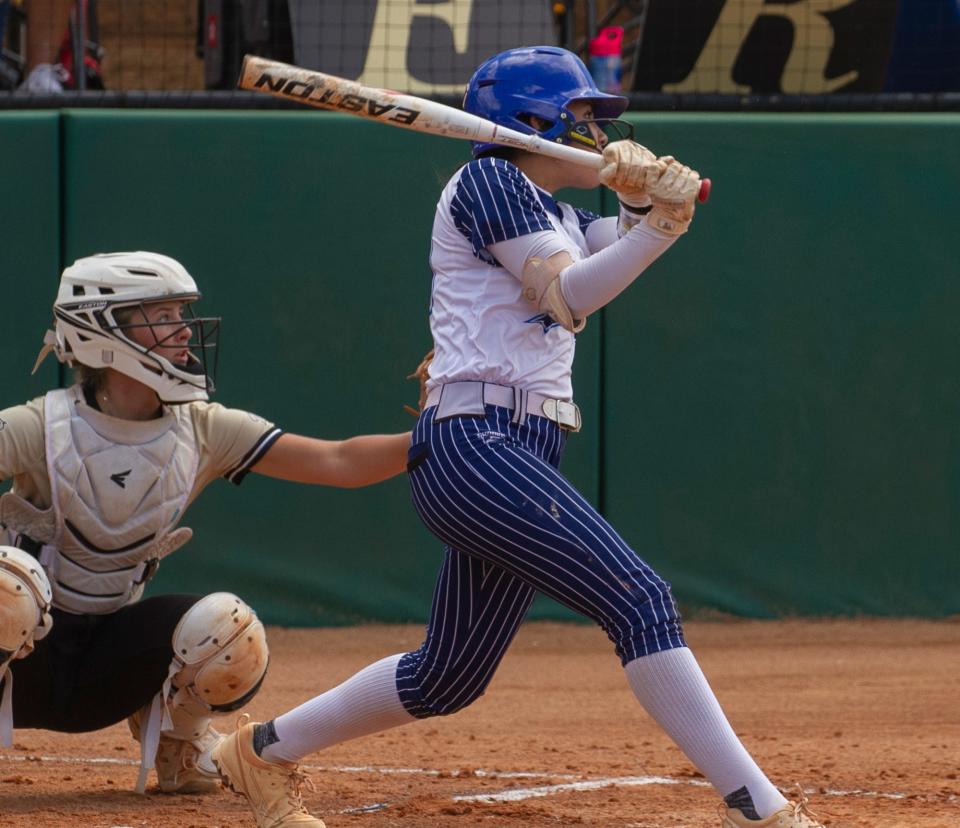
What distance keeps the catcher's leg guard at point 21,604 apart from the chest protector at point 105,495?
0.57 ft

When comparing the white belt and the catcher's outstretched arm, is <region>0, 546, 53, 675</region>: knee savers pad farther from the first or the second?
the white belt

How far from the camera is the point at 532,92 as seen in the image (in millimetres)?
3400

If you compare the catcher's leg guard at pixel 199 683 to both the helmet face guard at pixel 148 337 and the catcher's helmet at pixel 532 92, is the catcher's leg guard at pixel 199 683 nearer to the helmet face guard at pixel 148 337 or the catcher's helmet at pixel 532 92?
the helmet face guard at pixel 148 337

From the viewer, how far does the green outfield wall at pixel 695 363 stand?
23.4ft

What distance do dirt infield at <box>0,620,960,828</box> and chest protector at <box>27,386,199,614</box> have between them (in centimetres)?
56

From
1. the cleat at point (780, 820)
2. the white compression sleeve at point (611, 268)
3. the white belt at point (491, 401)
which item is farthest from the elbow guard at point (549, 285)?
the cleat at point (780, 820)

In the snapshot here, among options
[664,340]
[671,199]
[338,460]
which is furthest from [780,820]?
[664,340]

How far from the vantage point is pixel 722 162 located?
7.16 meters

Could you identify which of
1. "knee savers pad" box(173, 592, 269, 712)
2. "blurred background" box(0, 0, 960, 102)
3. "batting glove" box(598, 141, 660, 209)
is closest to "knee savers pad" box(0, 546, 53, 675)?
"knee savers pad" box(173, 592, 269, 712)

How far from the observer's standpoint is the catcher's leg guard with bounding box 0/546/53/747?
11.7 feet

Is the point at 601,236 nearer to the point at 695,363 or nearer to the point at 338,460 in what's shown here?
the point at 338,460

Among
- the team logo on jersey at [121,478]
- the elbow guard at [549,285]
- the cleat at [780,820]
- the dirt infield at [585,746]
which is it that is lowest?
the dirt infield at [585,746]

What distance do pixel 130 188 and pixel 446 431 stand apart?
428 cm

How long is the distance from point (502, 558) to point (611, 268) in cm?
61
